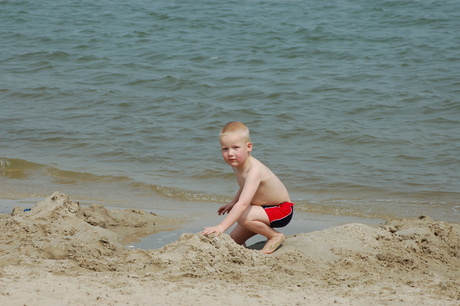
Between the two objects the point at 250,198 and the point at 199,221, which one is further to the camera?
the point at 199,221

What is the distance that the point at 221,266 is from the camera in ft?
11.6

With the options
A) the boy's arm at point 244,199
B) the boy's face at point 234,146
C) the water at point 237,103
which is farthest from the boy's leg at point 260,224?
the water at point 237,103

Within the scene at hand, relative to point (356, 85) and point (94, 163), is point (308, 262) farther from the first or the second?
point (356, 85)

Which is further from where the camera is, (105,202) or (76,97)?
(76,97)

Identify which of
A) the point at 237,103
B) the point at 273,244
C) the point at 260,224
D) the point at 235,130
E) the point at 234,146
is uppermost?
the point at 235,130

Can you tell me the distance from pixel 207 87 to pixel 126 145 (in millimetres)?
2894

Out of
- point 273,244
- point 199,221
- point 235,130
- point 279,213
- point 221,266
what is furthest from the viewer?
point 199,221

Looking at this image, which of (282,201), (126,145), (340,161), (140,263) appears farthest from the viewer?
(126,145)

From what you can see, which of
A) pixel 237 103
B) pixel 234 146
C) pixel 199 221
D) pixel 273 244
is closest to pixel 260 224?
pixel 273 244

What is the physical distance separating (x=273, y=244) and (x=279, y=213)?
0.85ft

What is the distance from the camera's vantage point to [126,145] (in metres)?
7.89

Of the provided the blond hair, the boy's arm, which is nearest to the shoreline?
the boy's arm

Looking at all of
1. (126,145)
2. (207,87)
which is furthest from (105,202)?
(207,87)

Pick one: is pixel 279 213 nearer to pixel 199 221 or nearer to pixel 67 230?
pixel 199 221
